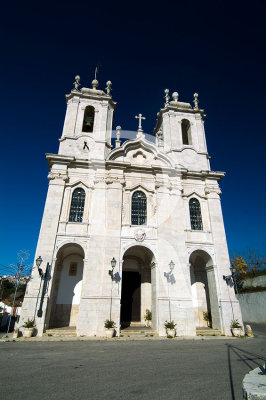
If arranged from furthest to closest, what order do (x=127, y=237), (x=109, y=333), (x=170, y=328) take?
(x=127, y=237), (x=170, y=328), (x=109, y=333)

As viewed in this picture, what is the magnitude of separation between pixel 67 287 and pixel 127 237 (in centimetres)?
568

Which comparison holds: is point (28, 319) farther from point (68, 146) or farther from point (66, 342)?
point (68, 146)

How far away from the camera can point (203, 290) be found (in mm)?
17781

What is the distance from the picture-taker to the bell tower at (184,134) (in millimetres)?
21219

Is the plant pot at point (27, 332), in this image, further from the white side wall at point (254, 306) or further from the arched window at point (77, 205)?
the white side wall at point (254, 306)

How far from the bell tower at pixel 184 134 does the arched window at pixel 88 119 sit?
21.7 feet

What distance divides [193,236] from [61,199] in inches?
404

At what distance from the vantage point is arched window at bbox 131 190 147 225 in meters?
17.5

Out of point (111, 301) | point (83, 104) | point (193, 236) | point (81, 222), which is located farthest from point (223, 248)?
point (83, 104)

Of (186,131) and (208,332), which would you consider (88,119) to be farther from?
(208,332)

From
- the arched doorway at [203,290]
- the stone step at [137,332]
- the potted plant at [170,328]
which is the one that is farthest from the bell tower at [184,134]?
the stone step at [137,332]

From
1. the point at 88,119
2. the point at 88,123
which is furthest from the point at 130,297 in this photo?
the point at 88,119

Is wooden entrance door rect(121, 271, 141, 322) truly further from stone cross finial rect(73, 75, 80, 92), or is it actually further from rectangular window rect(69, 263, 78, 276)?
stone cross finial rect(73, 75, 80, 92)

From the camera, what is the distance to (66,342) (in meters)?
11.6
